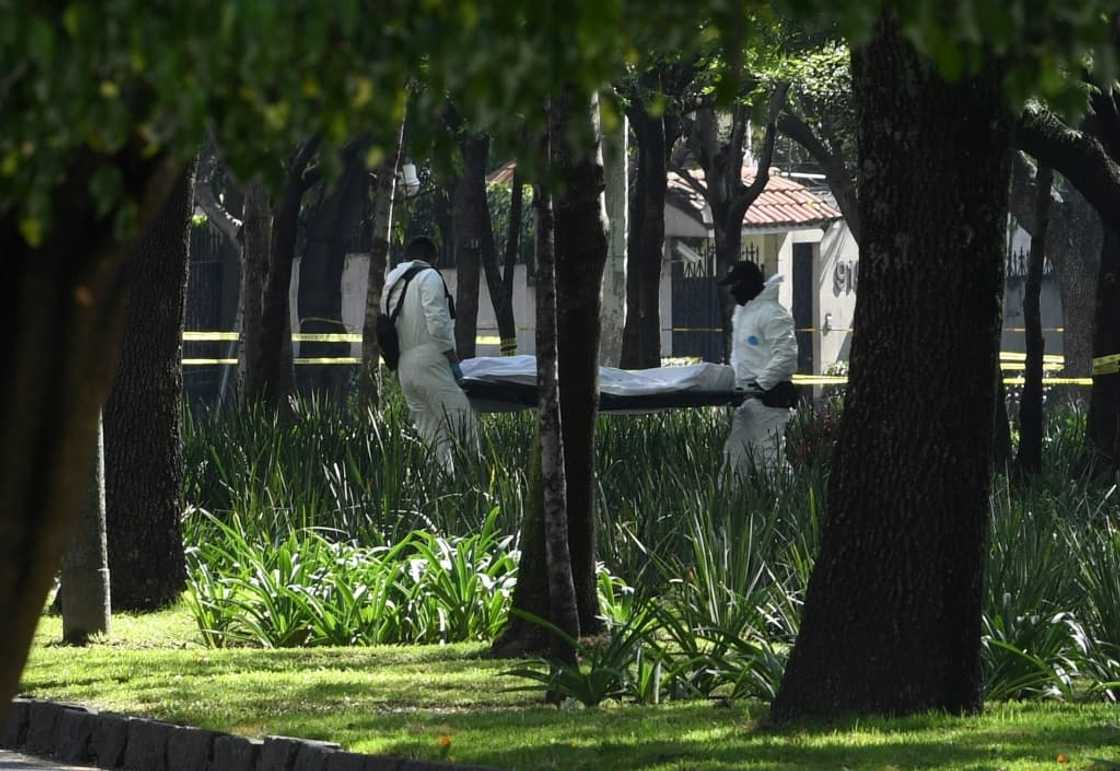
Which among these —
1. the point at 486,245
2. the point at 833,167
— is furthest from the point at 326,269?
the point at 833,167

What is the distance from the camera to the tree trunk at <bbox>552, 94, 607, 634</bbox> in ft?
34.0

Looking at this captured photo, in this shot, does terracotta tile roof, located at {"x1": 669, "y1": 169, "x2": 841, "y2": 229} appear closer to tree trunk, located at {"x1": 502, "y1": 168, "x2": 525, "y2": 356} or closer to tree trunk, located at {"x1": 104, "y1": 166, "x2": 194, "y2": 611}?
tree trunk, located at {"x1": 502, "y1": 168, "x2": 525, "y2": 356}

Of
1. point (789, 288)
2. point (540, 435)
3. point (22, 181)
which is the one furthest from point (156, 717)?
point (789, 288)

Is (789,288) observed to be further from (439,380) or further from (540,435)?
(540,435)

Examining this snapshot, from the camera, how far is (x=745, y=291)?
1711cm

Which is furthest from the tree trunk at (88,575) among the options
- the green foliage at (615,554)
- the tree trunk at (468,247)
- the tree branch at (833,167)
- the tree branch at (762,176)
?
the tree branch at (833,167)

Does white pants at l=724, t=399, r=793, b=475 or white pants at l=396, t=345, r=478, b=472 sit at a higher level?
white pants at l=396, t=345, r=478, b=472

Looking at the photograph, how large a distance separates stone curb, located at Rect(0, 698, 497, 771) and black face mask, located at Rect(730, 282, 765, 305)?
8.45m

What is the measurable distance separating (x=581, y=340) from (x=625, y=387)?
7.35 metres

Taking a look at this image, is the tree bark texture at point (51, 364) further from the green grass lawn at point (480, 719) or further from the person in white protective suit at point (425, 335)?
the person in white protective suit at point (425, 335)

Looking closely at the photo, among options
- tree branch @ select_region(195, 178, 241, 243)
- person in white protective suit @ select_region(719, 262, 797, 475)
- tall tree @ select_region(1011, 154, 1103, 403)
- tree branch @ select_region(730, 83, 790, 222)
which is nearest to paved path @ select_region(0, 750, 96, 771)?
person in white protective suit @ select_region(719, 262, 797, 475)

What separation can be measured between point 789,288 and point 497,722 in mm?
39954

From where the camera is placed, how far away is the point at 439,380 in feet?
57.0

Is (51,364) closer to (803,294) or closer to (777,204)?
(803,294)
